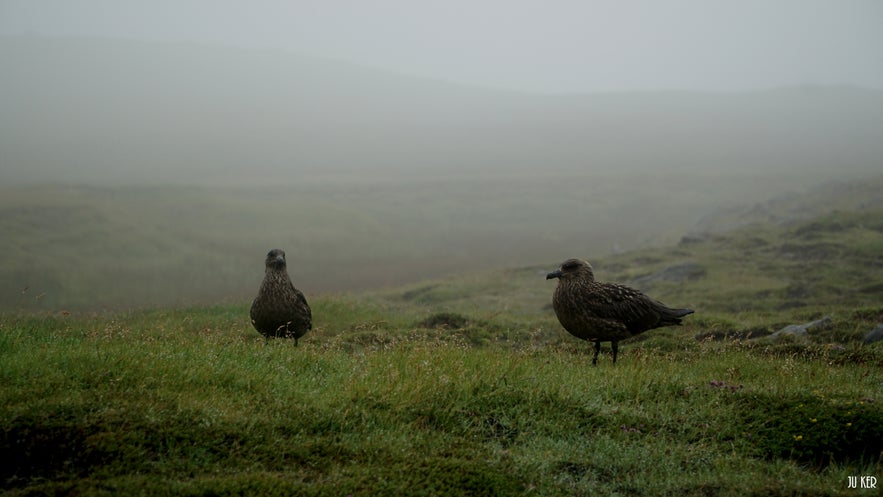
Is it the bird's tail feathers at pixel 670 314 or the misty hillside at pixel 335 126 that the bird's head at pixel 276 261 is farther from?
the misty hillside at pixel 335 126

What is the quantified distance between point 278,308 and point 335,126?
130 m

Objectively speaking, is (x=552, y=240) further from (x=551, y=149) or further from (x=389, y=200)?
(x=551, y=149)

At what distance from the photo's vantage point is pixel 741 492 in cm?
615

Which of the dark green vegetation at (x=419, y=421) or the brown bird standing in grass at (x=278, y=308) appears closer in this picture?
the dark green vegetation at (x=419, y=421)

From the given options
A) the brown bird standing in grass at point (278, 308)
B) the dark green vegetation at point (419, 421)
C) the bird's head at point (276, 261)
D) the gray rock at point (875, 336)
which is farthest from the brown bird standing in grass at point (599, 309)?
the bird's head at point (276, 261)

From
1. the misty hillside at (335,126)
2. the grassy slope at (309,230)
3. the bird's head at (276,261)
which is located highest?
the misty hillside at (335,126)

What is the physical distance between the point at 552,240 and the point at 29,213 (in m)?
47.0

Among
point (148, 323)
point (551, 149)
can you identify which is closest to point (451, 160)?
point (551, 149)

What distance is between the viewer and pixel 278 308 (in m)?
12.2

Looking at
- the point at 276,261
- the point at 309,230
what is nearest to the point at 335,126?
the point at 309,230

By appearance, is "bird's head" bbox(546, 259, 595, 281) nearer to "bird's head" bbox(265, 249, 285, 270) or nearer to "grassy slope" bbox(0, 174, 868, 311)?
"bird's head" bbox(265, 249, 285, 270)

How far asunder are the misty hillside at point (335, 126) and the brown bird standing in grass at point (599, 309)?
8072 centimetres

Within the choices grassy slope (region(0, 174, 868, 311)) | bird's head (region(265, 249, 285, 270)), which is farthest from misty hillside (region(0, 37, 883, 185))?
bird's head (region(265, 249, 285, 270))

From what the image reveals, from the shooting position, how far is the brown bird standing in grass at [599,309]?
1176 centimetres
